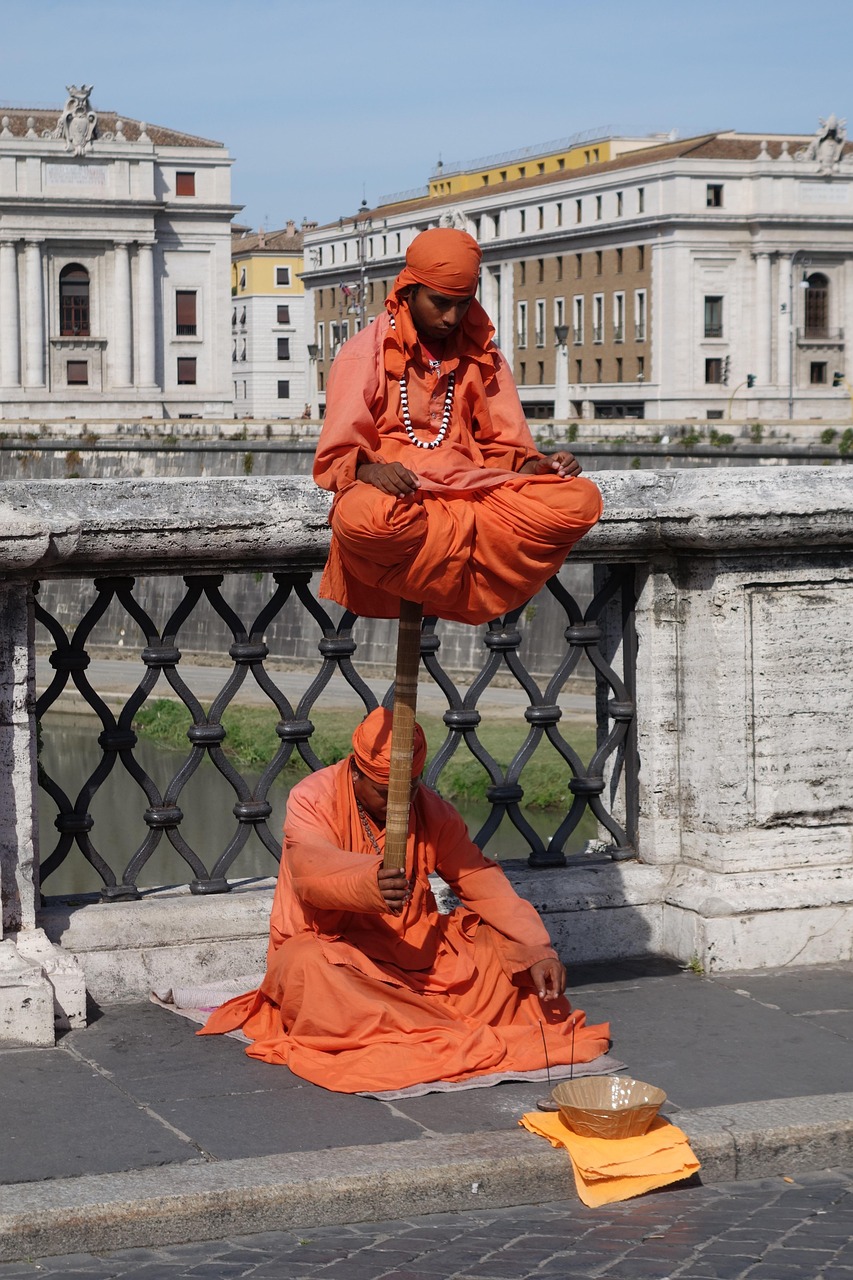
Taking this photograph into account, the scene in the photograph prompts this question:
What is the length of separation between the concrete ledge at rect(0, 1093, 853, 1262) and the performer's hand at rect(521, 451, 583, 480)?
4.31ft

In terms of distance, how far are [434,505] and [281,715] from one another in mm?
1184

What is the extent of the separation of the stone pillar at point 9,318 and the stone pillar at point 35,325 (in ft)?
1.44

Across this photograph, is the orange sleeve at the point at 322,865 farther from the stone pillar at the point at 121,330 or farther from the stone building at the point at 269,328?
the stone building at the point at 269,328

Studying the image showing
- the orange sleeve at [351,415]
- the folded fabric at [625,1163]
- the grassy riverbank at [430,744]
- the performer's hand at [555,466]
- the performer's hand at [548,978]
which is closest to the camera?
the folded fabric at [625,1163]

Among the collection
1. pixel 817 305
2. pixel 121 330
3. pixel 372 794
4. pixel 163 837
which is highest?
pixel 817 305

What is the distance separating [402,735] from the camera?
3910mm

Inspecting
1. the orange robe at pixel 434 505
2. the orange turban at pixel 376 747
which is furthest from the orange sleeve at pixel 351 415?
the orange turban at pixel 376 747

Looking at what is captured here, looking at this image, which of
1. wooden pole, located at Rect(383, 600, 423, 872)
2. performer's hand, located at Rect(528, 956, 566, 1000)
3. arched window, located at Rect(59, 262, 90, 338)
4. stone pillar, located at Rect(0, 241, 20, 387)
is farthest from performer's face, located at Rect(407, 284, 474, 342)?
arched window, located at Rect(59, 262, 90, 338)

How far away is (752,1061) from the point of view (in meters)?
4.14

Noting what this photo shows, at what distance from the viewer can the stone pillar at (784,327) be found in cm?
7050

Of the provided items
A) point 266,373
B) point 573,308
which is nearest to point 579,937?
point 573,308

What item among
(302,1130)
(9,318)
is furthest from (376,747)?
(9,318)

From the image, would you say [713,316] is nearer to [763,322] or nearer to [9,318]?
[763,322]

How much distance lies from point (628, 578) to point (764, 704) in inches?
20.5
